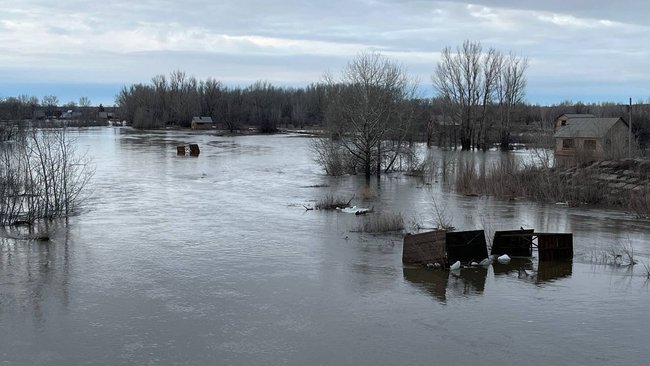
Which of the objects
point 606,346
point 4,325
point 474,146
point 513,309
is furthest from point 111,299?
point 474,146

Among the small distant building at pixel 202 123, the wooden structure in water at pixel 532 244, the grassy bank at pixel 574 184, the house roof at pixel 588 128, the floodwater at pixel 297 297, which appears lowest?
the floodwater at pixel 297 297

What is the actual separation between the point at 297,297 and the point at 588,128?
144 feet

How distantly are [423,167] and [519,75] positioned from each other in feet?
148

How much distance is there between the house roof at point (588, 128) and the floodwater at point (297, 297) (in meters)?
29.5

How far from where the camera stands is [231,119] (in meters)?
102

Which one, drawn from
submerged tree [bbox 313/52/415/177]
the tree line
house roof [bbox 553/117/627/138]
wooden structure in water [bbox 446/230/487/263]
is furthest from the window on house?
the tree line

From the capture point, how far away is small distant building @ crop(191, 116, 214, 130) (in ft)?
367

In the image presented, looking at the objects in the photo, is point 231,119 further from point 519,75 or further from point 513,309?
point 513,309

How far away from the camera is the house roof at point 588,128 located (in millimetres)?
45644

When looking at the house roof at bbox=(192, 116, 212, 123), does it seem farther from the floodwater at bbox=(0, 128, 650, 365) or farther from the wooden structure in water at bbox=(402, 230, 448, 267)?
the wooden structure in water at bbox=(402, 230, 448, 267)

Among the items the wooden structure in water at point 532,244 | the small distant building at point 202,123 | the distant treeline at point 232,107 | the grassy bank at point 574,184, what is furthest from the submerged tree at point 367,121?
the small distant building at point 202,123

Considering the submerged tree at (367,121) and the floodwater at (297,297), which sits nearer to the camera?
the floodwater at (297,297)

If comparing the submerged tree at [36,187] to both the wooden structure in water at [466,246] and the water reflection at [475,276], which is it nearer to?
the water reflection at [475,276]

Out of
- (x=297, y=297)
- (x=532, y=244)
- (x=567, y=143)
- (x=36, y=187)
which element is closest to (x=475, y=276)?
(x=532, y=244)
